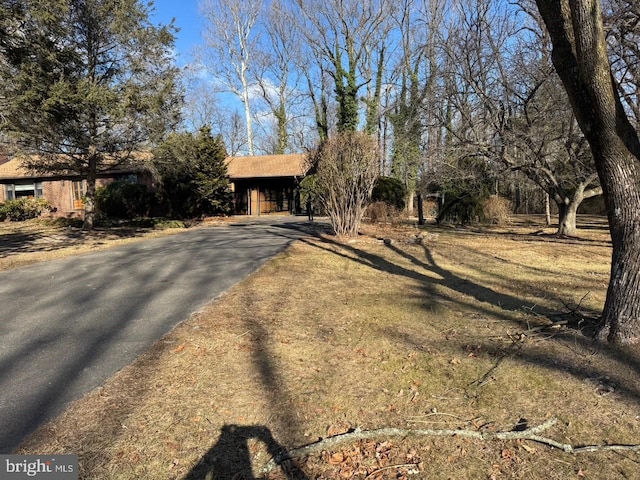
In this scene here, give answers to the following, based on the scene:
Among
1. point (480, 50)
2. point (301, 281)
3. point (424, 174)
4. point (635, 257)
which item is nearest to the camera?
point (635, 257)

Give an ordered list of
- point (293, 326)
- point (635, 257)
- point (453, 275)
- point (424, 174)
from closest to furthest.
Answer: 1. point (635, 257)
2. point (293, 326)
3. point (453, 275)
4. point (424, 174)

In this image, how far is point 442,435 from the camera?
2.66 metres

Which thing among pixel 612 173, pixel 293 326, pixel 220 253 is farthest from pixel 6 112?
pixel 612 173

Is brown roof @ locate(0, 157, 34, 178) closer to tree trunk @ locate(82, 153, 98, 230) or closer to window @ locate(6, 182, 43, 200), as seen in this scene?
window @ locate(6, 182, 43, 200)

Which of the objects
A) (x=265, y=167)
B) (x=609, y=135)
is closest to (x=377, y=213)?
(x=265, y=167)

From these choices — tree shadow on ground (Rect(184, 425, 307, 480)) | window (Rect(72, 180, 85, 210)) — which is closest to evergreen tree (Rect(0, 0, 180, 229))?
window (Rect(72, 180, 85, 210))

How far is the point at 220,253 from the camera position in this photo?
10.3 m

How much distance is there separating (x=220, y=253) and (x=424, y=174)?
32.7 feet

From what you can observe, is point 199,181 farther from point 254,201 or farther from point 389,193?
point 389,193

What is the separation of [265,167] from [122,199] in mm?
9498

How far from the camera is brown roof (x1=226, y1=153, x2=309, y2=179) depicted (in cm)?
2733

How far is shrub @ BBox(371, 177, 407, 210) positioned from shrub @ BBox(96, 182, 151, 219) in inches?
500

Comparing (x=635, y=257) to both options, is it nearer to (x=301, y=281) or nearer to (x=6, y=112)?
(x=301, y=281)

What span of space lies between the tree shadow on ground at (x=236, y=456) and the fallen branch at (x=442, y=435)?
0.07m
